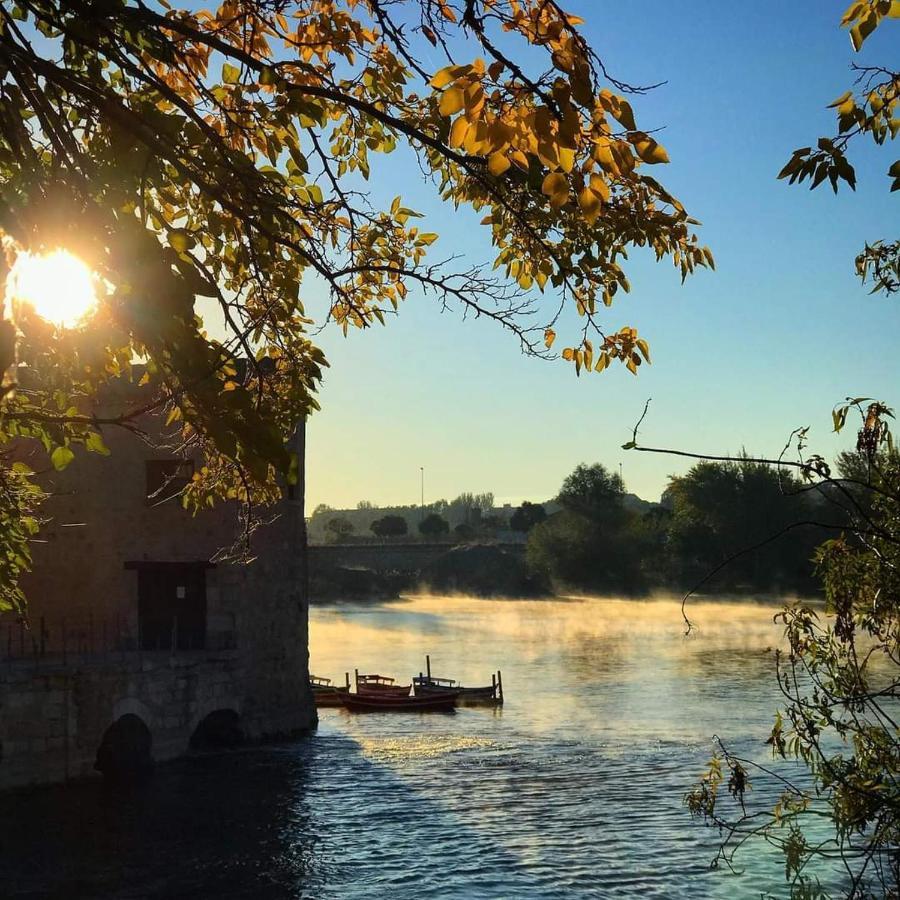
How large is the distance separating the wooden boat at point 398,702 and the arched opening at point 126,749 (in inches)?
598

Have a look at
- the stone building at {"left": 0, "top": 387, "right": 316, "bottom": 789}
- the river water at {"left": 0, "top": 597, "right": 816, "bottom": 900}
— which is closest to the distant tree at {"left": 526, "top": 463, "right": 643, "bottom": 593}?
the river water at {"left": 0, "top": 597, "right": 816, "bottom": 900}

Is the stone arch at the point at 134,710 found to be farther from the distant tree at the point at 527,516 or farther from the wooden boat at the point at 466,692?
the distant tree at the point at 527,516

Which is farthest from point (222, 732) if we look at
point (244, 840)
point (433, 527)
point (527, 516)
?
point (433, 527)

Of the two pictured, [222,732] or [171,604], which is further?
[222,732]

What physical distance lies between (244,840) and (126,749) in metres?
6.55

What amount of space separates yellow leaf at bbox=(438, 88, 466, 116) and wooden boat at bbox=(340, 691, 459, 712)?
38.7 meters

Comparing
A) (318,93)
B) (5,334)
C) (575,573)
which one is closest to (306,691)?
(318,93)

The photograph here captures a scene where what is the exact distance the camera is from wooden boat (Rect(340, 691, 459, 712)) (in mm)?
41734

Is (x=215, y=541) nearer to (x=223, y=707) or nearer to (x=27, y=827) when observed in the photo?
(x=223, y=707)

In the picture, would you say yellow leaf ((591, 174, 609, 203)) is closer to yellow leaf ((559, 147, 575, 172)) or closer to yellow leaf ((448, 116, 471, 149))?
yellow leaf ((559, 147, 575, 172))

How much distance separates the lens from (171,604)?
29.6 metres

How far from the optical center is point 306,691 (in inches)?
1304

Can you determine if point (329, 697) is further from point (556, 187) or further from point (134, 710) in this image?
point (556, 187)

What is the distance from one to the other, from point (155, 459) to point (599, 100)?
2635 cm
